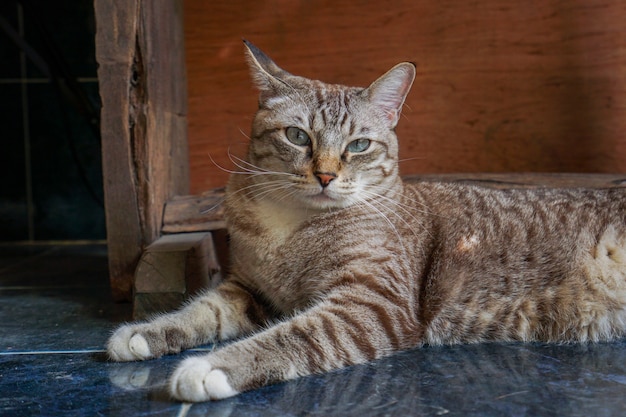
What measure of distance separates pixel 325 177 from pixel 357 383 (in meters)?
0.76

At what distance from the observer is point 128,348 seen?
2.27 m

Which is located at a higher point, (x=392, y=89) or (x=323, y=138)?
(x=392, y=89)

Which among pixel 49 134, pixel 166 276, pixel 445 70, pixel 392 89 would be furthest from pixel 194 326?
pixel 49 134

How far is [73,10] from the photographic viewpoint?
485cm

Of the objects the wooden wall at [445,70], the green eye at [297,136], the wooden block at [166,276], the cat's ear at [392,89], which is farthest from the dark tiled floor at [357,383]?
the wooden wall at [445,70]

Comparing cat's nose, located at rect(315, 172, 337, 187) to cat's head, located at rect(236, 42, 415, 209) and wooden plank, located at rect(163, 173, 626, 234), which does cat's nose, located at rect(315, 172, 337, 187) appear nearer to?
cat's head, located at rect(236, 42, 415, 209)

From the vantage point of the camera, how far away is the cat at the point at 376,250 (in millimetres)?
2391

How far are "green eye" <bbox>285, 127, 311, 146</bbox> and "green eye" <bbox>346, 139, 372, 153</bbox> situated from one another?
0.17 meters

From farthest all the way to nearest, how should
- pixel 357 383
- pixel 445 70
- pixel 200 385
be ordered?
pixel 445 70 < pixel 357 383 < pixel 200 385

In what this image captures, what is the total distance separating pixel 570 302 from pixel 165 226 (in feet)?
6.28

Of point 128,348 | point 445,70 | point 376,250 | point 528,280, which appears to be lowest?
point 128,348

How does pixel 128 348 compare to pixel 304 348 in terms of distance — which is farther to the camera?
pixel 128 348

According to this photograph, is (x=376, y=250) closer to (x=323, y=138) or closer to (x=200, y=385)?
(x=323, y=138)

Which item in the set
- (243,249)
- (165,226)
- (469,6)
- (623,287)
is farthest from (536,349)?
(469,6)
